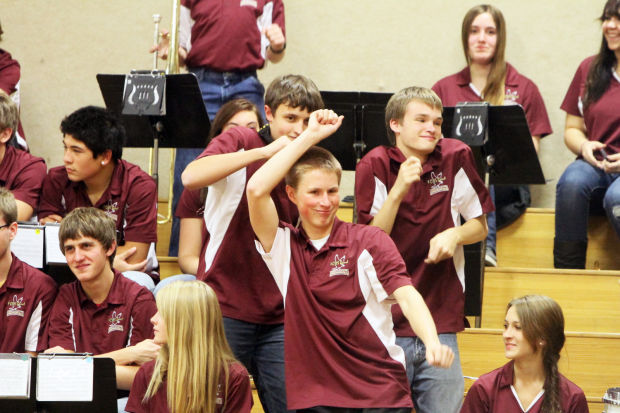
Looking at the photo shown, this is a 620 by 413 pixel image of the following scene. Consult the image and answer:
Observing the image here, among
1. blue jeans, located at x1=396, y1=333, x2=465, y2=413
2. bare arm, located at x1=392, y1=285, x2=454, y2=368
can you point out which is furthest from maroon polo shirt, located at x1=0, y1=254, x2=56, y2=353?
bare arm, located at x1=392, y1=285, x2=454, y2=368

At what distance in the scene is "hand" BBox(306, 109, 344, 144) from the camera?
10.4 ft

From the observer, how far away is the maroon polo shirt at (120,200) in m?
4.55

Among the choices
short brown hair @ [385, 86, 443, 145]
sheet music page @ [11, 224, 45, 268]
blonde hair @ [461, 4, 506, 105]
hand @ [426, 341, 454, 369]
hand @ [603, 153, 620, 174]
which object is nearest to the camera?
hand @ [426, 341, 454, 369]

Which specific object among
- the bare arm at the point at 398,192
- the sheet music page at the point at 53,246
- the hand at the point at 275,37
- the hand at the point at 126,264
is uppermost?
the hand at the point at 275,37

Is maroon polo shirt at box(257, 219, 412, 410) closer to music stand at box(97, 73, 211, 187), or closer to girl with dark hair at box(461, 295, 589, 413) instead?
girl with dark hair at box(461, 295, 589, 413)

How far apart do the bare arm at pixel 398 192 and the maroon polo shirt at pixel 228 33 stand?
2379mm

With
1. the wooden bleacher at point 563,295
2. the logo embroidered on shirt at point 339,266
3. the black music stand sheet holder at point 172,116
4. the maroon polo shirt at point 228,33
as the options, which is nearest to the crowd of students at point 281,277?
the logo embroidered on shirt at point 339,266

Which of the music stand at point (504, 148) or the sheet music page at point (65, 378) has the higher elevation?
the music stand at point (504, 148)

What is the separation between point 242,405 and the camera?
3.27 metres

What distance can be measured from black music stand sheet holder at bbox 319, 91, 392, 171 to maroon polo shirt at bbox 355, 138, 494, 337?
79 cm

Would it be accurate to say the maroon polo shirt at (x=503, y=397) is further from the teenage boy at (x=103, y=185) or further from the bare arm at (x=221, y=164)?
the teenage boy at (x=103, y=185)

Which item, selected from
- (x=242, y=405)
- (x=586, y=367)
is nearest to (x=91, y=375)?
(x=242, y=405)

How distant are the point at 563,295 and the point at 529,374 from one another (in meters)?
1.24

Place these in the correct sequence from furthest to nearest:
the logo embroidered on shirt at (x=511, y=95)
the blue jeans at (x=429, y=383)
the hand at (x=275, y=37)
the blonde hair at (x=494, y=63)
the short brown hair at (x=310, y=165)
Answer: the logo embroidered on shirt at (x=511, y=95), the blonde hair at (x=494, y=63), the hand at (x=275, y=37), the blue jeans at (x=429, y=383), the short brown hair at (x=310, y=165)
